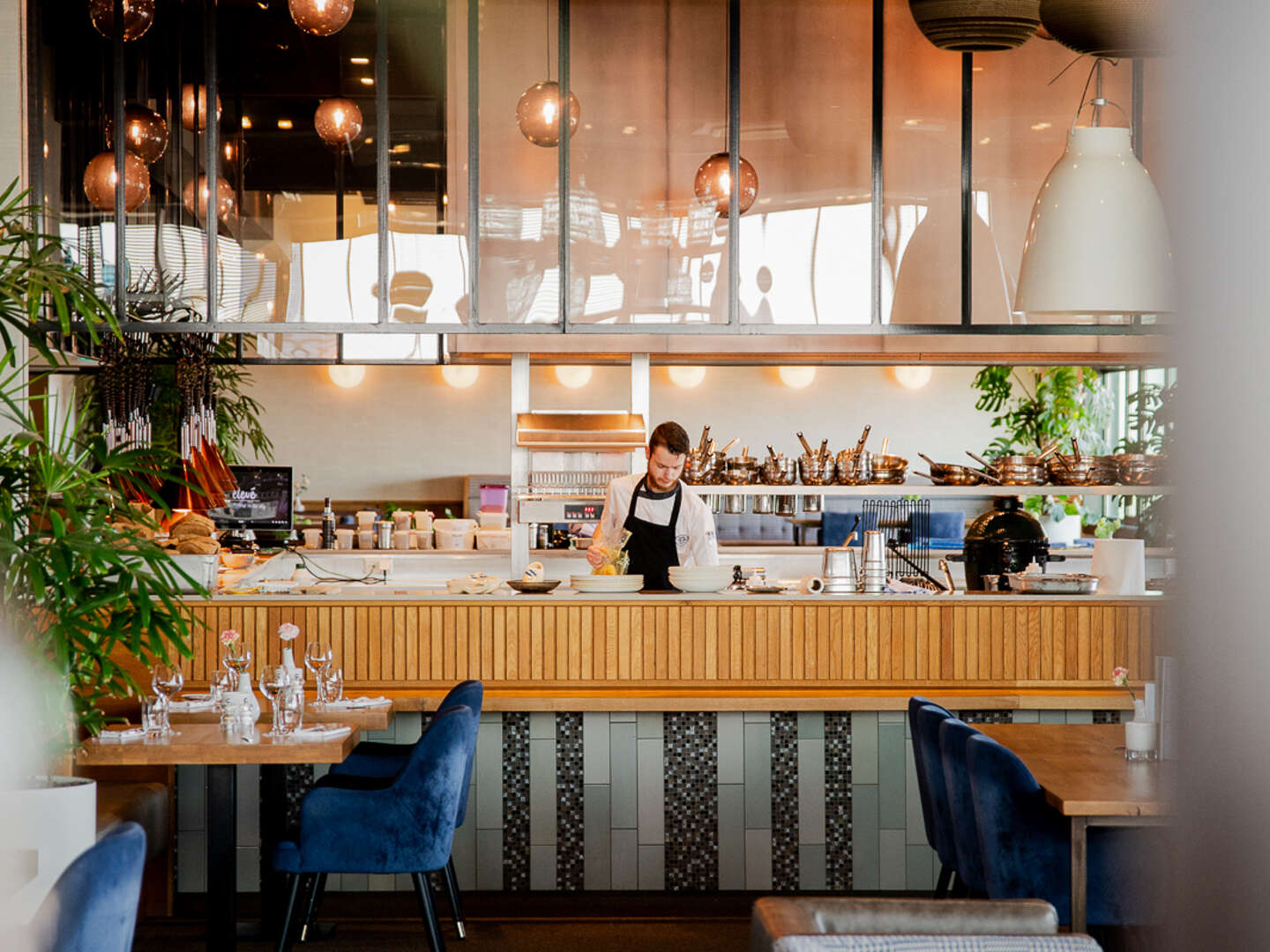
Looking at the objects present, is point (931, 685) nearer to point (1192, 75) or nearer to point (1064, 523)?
point (1192, 75)

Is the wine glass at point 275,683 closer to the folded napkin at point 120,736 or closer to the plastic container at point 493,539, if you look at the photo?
the folded napkin at point 120,736

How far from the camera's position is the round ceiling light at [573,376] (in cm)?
1208

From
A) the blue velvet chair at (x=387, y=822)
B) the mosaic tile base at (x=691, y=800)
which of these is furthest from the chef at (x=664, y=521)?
the blue velvet chair at (x=387, y=822)

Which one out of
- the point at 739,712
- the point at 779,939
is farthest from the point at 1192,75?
the point at 739,712

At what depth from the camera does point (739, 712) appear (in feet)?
15.2

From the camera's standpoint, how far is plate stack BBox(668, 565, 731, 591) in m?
4.87

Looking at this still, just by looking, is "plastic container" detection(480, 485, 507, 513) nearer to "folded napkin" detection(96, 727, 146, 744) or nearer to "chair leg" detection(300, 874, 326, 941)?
"chair leg" detection(300, 874, 326, 941)

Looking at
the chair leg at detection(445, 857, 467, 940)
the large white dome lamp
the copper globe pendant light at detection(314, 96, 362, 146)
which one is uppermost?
the copper globe pendant light at detection(314, 96, 362, 146)

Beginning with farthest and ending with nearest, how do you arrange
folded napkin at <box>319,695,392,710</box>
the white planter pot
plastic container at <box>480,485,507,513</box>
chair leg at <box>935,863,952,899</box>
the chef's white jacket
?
1. plastic container at <box>480,485,507,513</box>
2. the chef's white jacket
3. folded napkin at <box>319,695,392,710</box>
4. chair leg at <box>935,863,952,899</box>
5. the white planter pot

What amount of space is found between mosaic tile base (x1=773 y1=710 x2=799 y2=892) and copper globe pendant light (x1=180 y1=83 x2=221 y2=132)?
3.68 meters

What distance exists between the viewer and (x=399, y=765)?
4.29m

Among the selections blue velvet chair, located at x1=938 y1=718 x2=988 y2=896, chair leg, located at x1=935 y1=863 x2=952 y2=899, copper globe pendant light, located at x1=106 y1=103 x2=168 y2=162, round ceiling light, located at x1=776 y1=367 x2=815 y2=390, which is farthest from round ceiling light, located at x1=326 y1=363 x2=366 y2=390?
blue velvet chair, located at x1=938 y1=718 x2=988 y2=896

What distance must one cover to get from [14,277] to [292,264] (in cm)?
214

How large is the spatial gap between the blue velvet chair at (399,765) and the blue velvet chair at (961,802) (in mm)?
1380
